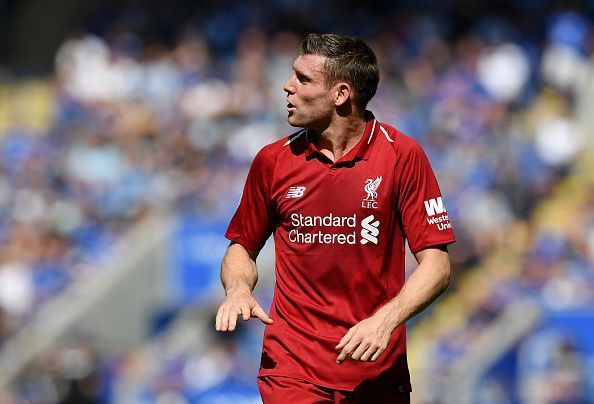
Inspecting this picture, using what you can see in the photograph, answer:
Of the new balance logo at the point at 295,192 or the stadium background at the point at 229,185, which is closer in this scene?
the new balance logo at the point at 295,192

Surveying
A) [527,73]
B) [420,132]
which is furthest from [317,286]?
[527,73]

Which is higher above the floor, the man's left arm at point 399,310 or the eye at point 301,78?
the eye at point 301,78

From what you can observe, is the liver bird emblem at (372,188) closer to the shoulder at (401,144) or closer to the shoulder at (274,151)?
the shoulder at (401,144)

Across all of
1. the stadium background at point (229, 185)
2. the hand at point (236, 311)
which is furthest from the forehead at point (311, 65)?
the stadium background at point (229, 185)

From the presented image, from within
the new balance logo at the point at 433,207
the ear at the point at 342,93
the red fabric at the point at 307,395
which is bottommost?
the red fabric at the point at 307,395

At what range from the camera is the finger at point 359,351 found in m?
5.08

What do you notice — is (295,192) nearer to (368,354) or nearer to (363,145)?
(363,145)

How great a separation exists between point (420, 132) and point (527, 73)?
185 centimetres

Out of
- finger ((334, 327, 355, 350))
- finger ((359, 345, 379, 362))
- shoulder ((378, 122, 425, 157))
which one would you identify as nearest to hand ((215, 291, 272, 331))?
finger ((334, 327, 355, 350))

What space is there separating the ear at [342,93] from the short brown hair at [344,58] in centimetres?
2

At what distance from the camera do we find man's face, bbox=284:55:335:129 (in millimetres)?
5520

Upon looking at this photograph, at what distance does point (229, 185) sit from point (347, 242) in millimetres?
10708

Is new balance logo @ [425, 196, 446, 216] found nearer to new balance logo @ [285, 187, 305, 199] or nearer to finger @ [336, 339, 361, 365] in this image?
new balance logo @ [285, 187, 305, 199]

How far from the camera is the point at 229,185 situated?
53.0 feet
